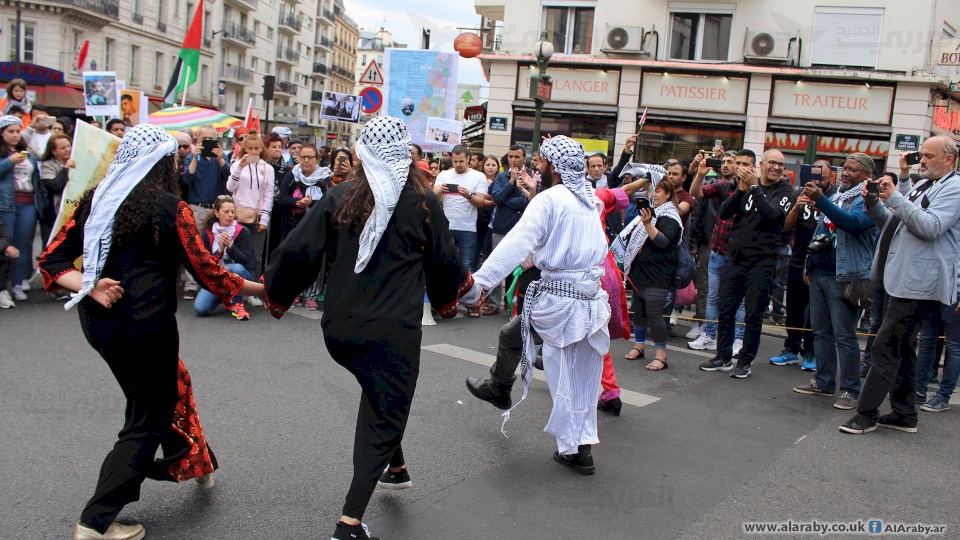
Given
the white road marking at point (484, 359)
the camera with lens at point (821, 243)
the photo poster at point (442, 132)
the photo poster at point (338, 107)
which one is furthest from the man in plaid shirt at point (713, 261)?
the photo poster at point (338, 107)

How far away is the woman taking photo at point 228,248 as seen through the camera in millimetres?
8234

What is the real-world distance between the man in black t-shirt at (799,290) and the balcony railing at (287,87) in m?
62.3

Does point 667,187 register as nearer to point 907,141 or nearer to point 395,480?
point 395,480

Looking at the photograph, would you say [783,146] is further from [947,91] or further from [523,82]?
[523,82]

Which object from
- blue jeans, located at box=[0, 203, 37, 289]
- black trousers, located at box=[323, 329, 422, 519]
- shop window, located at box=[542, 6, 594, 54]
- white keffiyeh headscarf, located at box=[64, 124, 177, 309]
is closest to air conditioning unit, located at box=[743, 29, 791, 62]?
shop window, located at box=[542, 6, 594, 54]

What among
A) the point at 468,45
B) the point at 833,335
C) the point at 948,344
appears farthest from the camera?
the point at 468,45

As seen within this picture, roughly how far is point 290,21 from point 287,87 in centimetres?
556

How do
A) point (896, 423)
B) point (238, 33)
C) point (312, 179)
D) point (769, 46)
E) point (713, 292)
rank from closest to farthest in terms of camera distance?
point (896, 423), point (713, 292), point (312, 179), point (769, 46), point (238, 33)

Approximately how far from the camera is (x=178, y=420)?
376 cm

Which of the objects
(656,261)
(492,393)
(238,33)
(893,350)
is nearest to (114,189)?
(492,393)

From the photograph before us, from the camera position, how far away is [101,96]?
12.0 metres

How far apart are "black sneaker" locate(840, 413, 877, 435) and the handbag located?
3.07 feet

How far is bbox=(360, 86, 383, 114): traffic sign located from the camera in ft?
44.2

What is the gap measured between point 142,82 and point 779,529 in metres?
44.7
